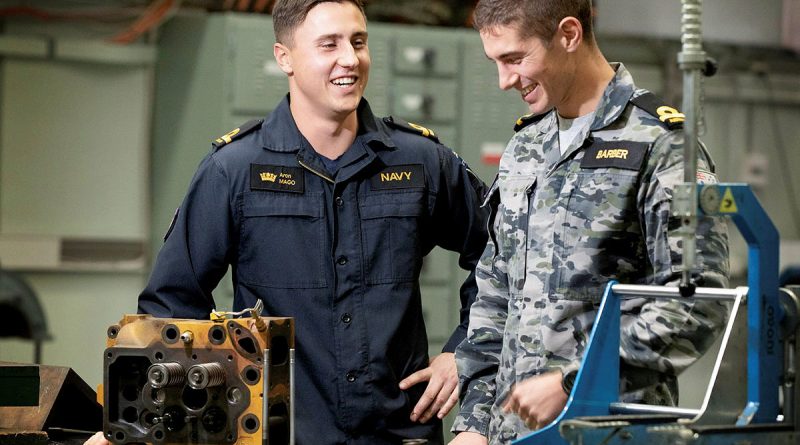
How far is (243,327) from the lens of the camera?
6.09ft

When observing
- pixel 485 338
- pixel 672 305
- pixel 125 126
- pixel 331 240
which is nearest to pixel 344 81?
pixel 331 240

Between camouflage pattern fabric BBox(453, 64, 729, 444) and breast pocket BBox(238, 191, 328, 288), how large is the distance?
0.39m

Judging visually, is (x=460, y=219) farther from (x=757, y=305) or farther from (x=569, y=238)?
(x=757, y=305)

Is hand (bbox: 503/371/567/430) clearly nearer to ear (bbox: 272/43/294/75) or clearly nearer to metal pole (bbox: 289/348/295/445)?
metal pole (bbox: 289/348/295/445)

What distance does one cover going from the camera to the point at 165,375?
1.83m

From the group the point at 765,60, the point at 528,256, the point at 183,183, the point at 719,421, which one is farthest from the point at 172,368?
the point at 765,60

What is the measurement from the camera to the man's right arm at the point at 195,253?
→ 7.79 feet

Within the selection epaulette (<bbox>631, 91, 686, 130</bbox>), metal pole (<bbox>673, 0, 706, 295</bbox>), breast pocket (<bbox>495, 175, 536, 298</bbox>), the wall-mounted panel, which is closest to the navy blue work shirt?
breast pocket (<bbox>495, 175, 536, 298</bbox>)

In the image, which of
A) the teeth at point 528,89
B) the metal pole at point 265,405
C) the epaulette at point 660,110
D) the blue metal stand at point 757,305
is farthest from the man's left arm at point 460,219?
the blue metal stand at point 757,305

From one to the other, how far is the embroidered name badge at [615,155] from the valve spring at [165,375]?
76 centimetres

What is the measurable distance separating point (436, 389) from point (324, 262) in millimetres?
344

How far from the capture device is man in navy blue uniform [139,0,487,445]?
2355mm

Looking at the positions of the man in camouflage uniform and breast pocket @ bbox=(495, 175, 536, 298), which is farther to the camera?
breast pocket @ bbox=(495, 175, 536, 298)

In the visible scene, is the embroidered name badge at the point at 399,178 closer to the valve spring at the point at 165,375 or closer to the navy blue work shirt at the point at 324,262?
the navy blue work shirt at the point at 324,262
